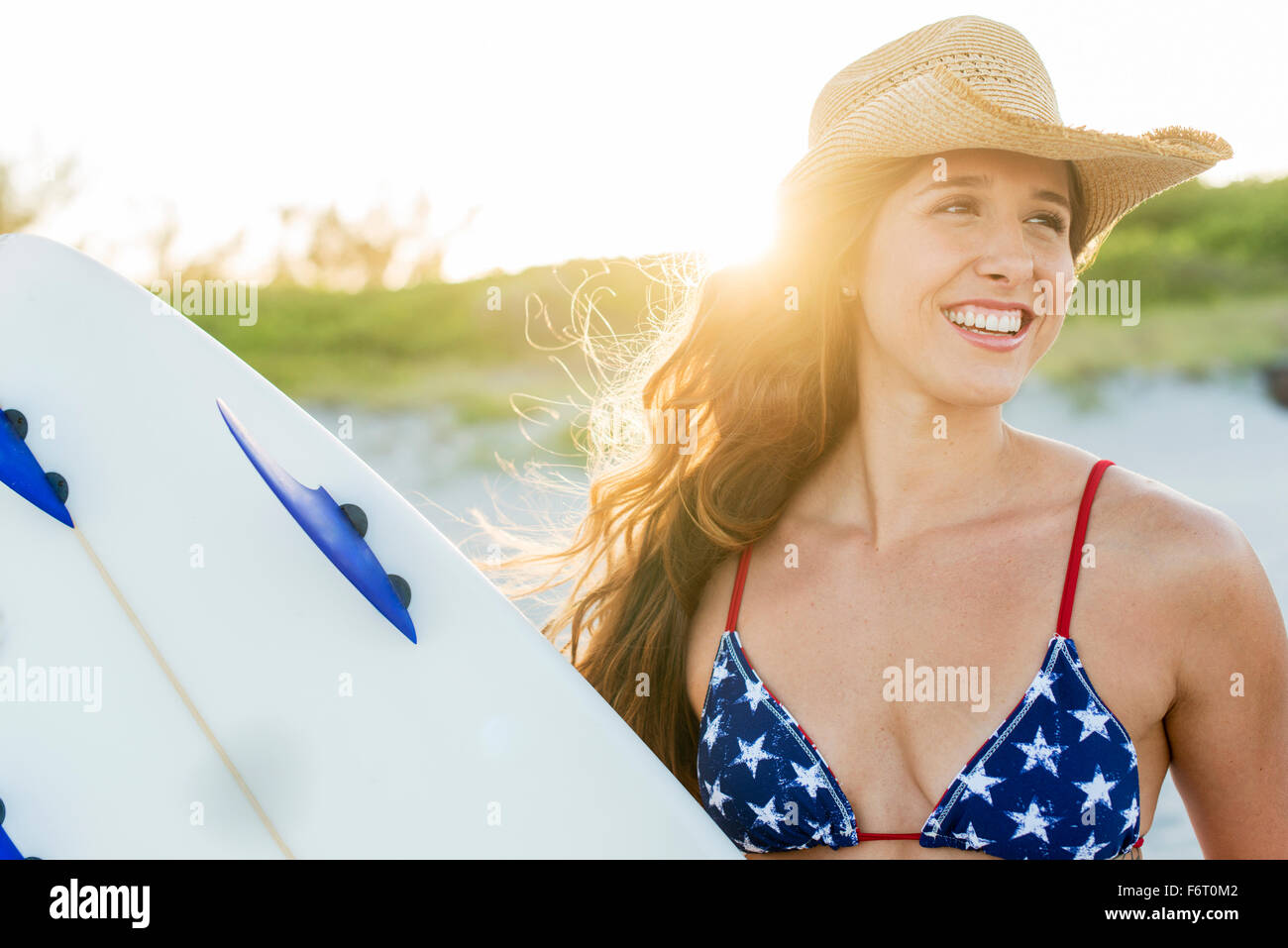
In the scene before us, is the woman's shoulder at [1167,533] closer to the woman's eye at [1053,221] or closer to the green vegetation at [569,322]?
the woman's eye at [1053,221]

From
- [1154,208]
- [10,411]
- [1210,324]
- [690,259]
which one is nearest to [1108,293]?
[1154,208]

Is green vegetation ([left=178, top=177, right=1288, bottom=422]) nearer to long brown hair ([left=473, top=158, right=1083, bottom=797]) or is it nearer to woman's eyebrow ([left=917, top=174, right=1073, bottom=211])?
long brown hair ([left=473, top=158, right=1083, bottom=797])

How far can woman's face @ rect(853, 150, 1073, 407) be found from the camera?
154 cm

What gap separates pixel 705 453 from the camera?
1.95 meters

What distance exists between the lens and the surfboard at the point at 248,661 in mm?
1663

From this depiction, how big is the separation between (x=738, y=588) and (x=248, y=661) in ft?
2.54

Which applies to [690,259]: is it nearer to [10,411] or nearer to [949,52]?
[949,52]

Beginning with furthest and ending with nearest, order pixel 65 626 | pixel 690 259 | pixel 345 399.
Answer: pixel 345 399 < pixel 690 259 < pixel 65 626

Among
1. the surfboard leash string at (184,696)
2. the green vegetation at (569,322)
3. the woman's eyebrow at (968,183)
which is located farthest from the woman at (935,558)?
the green vegetation at (569,322)

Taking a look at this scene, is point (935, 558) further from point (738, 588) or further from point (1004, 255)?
point (1004, 255)

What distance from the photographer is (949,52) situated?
63.9 inches
